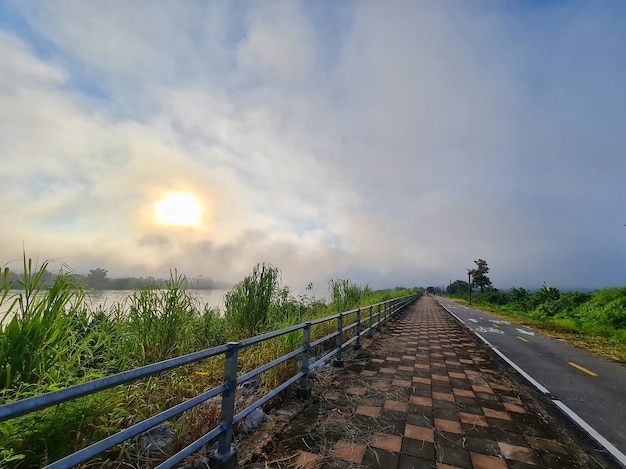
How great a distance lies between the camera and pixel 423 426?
3.68 m

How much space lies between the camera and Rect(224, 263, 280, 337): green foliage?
6352 mm

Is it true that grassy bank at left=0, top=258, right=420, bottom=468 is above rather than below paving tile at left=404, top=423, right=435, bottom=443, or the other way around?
above

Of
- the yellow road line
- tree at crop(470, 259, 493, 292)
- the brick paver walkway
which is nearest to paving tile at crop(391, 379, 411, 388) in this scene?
the brick paver walkway

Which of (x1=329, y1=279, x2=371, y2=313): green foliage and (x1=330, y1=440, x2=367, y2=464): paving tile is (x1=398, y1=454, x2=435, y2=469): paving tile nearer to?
(x1=330, y1=440, x2=367, y2=464): paving tile

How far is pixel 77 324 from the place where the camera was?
4379mm

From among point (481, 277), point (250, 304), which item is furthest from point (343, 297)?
point (481, 277)

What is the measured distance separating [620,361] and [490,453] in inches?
338

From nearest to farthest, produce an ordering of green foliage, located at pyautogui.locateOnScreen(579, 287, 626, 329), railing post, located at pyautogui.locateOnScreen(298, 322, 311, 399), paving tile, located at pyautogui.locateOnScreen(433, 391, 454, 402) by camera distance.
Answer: railing post, located at pyautogui.locateOnScreen(298, 322, 311, 399) < paving tile, located at pyautogui.locateOnScreen(433, 391, 454, 402) < green foliage, located at pyautogui.locateOnScreen(579, 287, 626, 329)

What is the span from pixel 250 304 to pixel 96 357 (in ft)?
9.60

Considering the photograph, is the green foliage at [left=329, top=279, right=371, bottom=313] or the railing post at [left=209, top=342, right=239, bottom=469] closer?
the railing post at [left=209, top=342, right=239, bottom=469]

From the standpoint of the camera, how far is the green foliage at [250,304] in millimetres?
6352

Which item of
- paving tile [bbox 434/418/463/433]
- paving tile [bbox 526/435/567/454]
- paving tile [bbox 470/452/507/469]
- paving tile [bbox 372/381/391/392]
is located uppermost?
paving tile [bbox 372/381/391/392]

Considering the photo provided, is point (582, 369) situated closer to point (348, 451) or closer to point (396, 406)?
point (396, 406)

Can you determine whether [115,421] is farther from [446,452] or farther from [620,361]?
[620,361]
